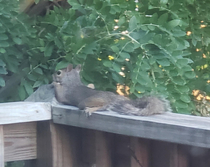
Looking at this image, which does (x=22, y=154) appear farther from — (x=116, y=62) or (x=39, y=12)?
(x=39, y=12)

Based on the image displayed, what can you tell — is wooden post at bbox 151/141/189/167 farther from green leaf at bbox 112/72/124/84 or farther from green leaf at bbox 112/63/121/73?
green leaf at bbox 112/72/124/84

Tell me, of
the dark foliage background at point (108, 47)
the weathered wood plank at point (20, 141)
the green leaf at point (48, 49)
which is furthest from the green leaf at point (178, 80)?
the weathered wood plank at point (20, 141)

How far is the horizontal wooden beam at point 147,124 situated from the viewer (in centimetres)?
96

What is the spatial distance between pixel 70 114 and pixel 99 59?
1.67ft

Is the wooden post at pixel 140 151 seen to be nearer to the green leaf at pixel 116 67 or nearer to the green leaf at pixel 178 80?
the green leaf at pixel 116 67

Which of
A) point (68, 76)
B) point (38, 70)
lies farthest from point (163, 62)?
point (38, 70)

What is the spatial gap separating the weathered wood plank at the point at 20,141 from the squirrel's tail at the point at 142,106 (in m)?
0.31

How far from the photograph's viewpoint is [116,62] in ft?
5.71

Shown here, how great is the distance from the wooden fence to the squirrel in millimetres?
76

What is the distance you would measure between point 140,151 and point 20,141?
0.47m

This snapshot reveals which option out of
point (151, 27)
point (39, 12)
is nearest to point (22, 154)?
point (151, 27)

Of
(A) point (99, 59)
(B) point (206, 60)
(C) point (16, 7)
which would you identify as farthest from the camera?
(B) point (206, 60)

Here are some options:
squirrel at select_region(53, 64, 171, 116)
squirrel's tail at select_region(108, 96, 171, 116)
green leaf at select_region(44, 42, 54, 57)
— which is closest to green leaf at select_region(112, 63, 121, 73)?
squirrel at select_region(53, 64, 171, 116)

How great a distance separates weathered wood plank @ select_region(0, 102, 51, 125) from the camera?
132 centimetres
